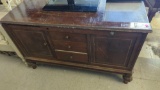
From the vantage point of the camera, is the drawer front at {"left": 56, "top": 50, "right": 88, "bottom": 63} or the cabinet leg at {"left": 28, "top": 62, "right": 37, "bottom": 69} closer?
the drawer front at {"left": 56, "top": 50, "right": 88, "bottom": 63}

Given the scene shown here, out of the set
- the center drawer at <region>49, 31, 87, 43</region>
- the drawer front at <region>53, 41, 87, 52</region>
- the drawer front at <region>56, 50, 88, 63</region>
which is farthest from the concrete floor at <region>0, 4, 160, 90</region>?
the center drawer at <region>49, 31, 87, 43</region>

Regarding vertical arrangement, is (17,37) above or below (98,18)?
below

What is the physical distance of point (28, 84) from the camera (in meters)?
1.46

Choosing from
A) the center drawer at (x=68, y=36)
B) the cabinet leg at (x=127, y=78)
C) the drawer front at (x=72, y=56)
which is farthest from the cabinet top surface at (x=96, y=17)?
the cabinet leg at (x=127, y=78)

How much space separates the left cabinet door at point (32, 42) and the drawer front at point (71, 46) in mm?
120

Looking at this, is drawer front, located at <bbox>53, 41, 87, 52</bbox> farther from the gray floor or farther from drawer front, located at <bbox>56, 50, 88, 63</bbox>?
the gray floor

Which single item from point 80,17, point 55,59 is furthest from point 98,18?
point 55,59

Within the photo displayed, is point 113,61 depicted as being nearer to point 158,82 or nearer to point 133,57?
point 133,57

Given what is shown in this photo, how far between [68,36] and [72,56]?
258mm

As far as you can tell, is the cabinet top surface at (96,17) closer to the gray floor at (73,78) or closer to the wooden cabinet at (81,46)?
the wooden cabinet at (81,46)

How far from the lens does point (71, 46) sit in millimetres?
1173

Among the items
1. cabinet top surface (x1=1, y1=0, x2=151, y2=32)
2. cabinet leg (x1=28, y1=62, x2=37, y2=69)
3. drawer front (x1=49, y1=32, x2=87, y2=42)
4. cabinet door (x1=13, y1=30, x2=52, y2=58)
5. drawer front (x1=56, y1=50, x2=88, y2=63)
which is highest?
cabinet top surface (x1=1, y1=0, x2=151, y2=32)

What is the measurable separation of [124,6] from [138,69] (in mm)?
760

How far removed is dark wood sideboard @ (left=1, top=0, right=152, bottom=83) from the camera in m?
0.95
